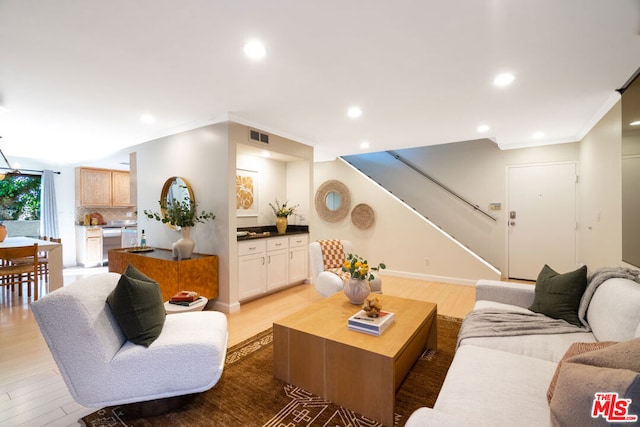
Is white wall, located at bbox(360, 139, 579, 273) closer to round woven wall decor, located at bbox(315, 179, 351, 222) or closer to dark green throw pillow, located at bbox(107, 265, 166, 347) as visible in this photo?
round woven wall decor, located at bbox(315, 179, 351, 222)

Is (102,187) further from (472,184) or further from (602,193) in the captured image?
(602,193)

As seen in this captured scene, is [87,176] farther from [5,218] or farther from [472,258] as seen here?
[472,258]

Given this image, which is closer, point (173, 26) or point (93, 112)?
point (173, 26)

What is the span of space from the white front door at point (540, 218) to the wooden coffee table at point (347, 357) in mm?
3795

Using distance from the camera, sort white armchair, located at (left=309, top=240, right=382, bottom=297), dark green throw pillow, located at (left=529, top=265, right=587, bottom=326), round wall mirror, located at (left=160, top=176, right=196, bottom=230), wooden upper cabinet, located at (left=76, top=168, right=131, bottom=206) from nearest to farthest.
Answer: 1. dark green throw pillow, located at (left=529, top=265, right=587, bottom=326)
2. white armchair, located at (left=309, top=240, right=382, bottom=297)
3. round wall mirror, located at (left=160, top=176, right=196, bottom=230)
4. wooden upper cabinet, located at (left=76, top=168, right=131, bottom=206)

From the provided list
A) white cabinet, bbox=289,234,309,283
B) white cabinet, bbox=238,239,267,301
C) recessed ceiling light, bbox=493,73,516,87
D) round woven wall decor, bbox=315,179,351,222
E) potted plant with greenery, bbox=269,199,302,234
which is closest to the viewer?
recessed ceiling light, bbox=493,73,516,87

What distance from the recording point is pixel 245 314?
3.47m

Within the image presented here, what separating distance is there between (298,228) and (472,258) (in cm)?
301

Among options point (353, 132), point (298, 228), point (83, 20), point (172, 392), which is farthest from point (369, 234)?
point (83, 20)

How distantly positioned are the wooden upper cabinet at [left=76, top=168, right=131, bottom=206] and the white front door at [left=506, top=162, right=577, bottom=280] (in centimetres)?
852

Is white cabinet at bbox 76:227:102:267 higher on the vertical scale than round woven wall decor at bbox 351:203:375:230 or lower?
lower

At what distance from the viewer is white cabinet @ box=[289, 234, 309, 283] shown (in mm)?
4562

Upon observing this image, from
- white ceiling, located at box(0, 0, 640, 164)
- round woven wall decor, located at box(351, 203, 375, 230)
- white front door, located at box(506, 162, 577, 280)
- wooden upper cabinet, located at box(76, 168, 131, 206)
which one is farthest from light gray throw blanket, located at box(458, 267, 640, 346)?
wooden upper cabinet, located at box(76, 168, 131, 206)

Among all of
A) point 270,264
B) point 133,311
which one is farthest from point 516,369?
point 270,264
